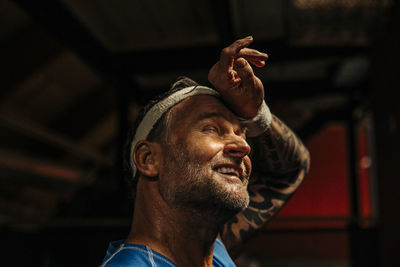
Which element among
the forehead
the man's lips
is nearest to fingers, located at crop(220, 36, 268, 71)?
the forehead

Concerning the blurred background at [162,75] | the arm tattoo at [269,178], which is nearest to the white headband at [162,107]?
the arm tattoo at [269,178]

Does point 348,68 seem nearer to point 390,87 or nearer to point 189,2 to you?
point 390,87

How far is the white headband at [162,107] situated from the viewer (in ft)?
4.34

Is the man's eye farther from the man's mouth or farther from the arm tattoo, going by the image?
the arm tattoo

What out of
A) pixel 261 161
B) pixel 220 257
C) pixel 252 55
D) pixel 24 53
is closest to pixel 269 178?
pixel 261 161

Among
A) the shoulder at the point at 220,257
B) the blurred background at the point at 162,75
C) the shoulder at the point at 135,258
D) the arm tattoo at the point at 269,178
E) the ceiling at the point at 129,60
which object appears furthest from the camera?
the ceiling at the point at 129,60

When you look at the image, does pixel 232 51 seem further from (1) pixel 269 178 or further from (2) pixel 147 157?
(1) pixel 269 178

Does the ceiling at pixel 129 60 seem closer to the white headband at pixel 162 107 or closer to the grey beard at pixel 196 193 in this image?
the white headband at pixel 162 107

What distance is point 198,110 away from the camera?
1293mm

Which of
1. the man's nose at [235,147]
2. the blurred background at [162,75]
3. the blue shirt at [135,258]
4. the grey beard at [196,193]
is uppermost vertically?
the man's nose at [235,147]

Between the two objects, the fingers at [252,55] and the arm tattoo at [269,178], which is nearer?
the fingers at [252,55]

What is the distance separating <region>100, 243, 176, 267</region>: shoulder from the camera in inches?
45.3

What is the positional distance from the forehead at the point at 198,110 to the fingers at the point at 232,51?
0.43 ft

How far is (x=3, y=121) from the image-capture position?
5.13 m
